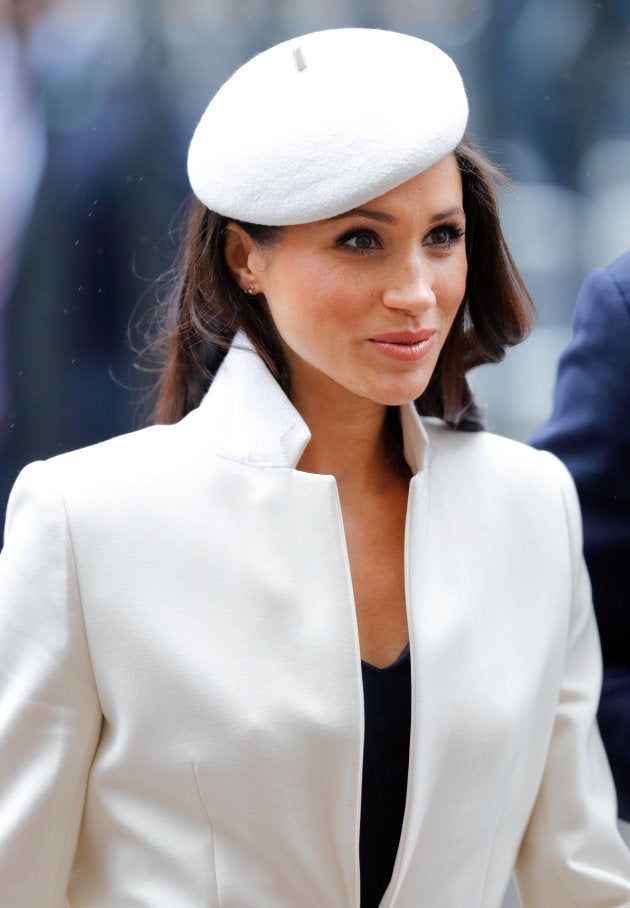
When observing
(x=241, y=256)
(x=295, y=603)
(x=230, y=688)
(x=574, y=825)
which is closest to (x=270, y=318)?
(x=241, y=256)

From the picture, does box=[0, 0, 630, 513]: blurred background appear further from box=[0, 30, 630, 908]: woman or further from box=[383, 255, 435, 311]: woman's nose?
box=[383, 255, 435, 311]: woman's nose

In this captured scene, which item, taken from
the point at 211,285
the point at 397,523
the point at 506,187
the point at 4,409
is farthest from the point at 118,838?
the point at 4,409

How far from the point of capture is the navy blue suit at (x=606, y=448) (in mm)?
1788

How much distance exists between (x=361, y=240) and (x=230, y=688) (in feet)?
1.73

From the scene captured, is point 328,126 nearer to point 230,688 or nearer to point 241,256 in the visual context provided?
point 241,256

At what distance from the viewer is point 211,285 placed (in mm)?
1632

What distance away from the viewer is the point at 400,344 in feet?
4.92

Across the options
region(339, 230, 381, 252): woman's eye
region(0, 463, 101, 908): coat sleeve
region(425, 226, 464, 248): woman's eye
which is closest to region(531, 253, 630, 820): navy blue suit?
region(425, 226, 464, 248): woman's eye

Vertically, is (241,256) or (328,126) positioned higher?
(328,126)

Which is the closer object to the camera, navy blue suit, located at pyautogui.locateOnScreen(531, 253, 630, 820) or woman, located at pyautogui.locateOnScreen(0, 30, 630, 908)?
woman, located at pyautogui.locateOnScreen(0, 30, 630, 908)

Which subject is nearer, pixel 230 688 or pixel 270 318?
pixel 230 688

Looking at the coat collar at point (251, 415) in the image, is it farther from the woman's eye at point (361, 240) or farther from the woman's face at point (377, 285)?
the woman's eye at point (361, 240)

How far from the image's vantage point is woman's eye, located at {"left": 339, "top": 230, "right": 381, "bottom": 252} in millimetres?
1483

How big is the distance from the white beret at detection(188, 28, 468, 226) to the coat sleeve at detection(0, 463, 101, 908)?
0.42m
